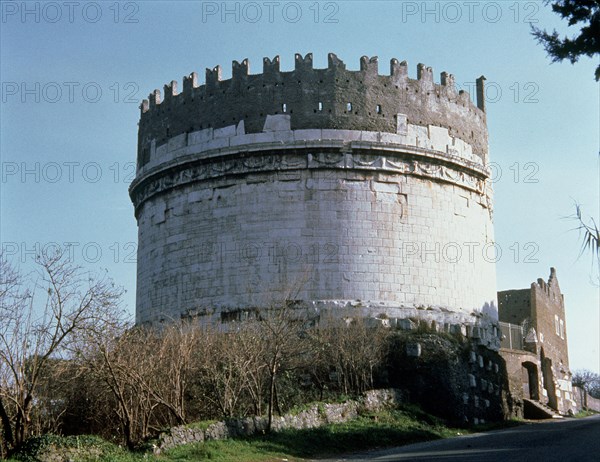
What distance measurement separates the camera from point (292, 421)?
21047 mm

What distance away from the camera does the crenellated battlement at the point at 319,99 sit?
30094 mm

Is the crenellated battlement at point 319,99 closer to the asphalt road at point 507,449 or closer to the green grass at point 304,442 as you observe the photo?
the green grass at point 304,442

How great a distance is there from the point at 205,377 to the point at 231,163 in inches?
385

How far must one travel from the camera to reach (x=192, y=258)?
3036cm

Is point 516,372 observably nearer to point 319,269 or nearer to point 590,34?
point 319,269

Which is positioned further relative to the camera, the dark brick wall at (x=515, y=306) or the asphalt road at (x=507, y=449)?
the dark brick wall at (x=515, y=306)

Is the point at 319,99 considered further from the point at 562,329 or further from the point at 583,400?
the point at 583,400

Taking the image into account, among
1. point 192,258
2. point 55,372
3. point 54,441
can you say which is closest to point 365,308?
point 192,258

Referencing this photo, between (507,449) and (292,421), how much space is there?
499 centimetres

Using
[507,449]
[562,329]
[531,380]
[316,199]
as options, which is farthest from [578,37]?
[562,329]

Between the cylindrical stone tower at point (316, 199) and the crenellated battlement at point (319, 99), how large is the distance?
0.13ft

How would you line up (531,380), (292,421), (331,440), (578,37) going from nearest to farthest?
(578,37), (331,440), (292,421), (531,380)

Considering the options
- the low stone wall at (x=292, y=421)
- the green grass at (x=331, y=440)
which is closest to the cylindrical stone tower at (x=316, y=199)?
the low stone wall at (x=292, y=421)

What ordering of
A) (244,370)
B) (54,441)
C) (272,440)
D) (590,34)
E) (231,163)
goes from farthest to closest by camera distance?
1. (231,163)
2. (244,370)
3. (272,440)
4. (54,441)
5. (590,34)
